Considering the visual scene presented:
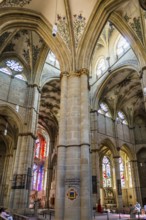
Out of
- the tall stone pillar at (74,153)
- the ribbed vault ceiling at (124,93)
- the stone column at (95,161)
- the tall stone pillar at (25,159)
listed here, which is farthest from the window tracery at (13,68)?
the ribbed vault ceiling at (124,93)

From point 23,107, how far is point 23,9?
7553 mm

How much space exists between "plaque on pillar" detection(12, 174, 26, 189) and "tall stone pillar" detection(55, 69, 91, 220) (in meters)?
5.93

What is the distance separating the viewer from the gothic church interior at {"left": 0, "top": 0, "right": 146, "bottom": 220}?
9367mm

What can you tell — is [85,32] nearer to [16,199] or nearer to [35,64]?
[35,64]

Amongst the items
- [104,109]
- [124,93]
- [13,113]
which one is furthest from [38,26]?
[124,93]

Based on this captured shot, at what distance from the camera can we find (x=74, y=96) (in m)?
10.5

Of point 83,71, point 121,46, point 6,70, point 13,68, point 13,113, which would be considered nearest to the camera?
point 83,71

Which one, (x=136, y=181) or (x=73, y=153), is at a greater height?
(x=73, y=153)

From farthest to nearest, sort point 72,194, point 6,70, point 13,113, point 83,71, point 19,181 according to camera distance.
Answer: point 6,70 → point 13,113 → point 19,181 → point 83,71 → point 72,194

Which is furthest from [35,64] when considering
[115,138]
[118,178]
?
[118,178]

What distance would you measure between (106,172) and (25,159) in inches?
707

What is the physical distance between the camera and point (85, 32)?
12.5 meters

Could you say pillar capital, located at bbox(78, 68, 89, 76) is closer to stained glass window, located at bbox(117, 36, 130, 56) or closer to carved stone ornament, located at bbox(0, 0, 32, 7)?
carved stone ornament, located at bbox(0, 0, 32, 7)

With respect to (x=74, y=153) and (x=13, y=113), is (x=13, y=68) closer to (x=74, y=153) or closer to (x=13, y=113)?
(x=13, y=113)
